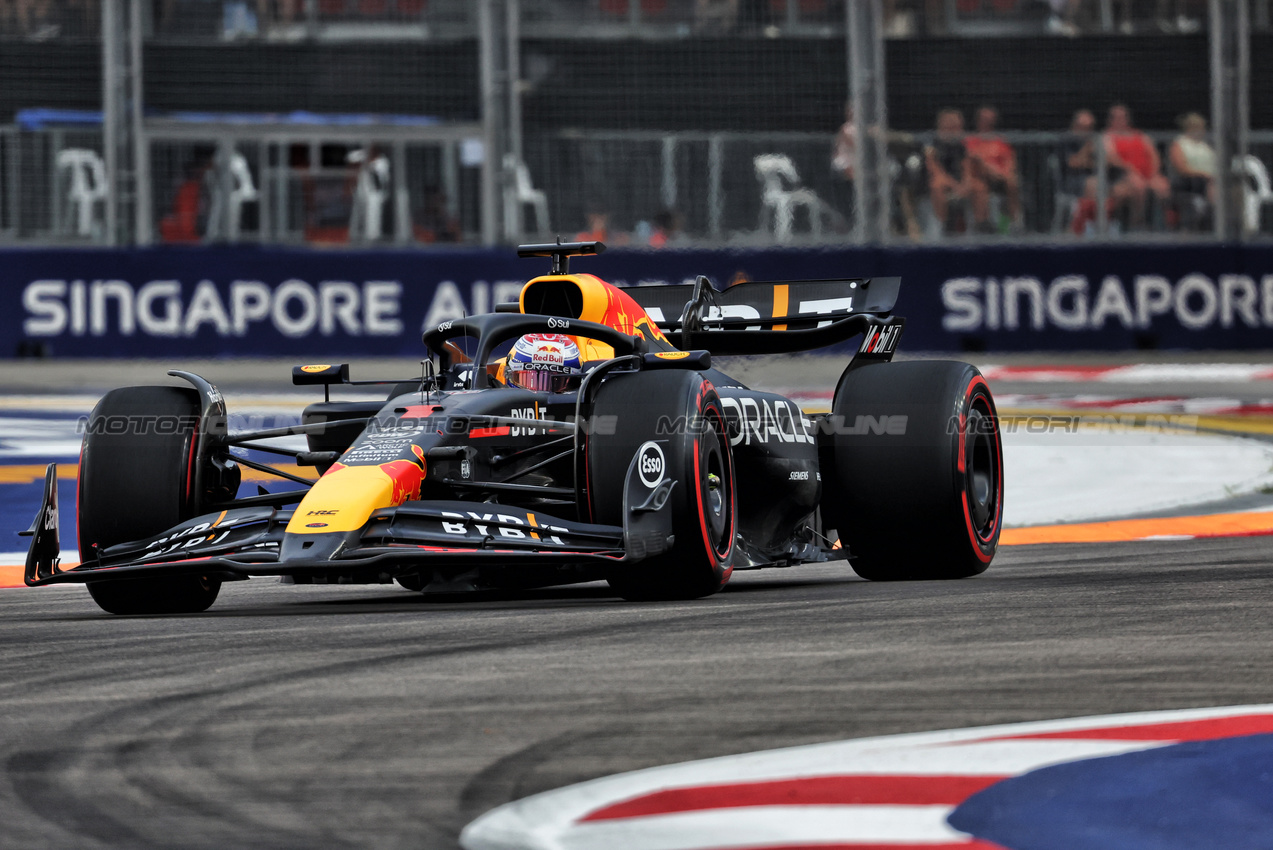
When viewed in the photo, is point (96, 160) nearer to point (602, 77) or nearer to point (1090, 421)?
point (602, 77)

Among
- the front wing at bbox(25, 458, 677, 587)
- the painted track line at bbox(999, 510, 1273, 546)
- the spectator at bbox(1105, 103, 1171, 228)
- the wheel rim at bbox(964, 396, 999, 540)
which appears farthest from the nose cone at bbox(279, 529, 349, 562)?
the spectator at bbox(1105, 103, 1171, 228)

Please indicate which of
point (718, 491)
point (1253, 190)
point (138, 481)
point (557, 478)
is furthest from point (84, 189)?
point (718, 491)

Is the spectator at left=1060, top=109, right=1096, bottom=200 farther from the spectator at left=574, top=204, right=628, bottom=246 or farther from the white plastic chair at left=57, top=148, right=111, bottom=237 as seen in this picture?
the white plastic chair at left=57, top=148, right=111, bottom=237

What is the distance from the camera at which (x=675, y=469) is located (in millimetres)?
6355

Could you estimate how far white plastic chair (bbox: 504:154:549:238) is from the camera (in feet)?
57.3

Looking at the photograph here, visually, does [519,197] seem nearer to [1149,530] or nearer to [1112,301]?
[1112,301]

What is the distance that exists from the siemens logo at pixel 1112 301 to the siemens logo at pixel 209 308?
17.8 feet

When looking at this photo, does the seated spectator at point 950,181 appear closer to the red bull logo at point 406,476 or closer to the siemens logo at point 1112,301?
the siemens logo at point 1112,301

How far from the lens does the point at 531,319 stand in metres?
7.39

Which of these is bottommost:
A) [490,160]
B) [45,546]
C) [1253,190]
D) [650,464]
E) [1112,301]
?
[45,546]

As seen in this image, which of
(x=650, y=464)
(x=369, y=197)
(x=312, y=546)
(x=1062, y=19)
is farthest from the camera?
(x=1062, y=19)

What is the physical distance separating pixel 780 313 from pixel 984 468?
1322 mm

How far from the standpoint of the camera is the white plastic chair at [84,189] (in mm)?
16859

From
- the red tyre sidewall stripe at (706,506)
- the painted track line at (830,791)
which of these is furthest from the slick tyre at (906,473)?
the painted track line at (830,791)
